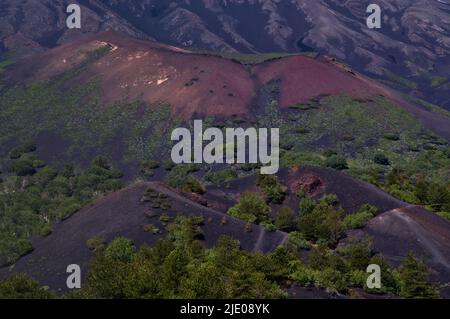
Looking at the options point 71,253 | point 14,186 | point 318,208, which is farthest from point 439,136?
point 71,253

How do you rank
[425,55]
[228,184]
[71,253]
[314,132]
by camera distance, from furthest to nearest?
1. [425,55]
2. [314,132]
3. [228,184]
4. [71,253]

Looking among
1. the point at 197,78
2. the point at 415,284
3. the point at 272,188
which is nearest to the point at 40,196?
the point at 272,188

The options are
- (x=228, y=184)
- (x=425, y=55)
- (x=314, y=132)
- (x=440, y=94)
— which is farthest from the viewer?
(x=425, y=55)

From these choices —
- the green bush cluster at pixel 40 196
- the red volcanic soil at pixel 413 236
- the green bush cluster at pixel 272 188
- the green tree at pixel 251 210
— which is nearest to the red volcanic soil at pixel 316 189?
the green bush cluster at pixel 272 188

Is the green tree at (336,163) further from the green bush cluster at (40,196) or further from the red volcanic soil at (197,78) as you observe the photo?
the green bush cluster at (40,196)

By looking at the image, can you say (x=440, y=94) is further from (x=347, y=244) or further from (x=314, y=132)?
(x=347, y=244)

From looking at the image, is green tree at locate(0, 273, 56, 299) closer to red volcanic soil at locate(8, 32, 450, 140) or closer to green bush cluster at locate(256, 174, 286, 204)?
green bush cluster at locate(256, 174, 286, 204)

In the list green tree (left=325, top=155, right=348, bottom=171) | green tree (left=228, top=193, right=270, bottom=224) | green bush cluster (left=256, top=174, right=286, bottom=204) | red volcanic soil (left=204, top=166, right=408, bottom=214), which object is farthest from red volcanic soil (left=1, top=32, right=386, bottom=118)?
green tree (left=228, top=193, right=270, bottom=224)

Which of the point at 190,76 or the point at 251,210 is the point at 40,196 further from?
the point at 190,76
